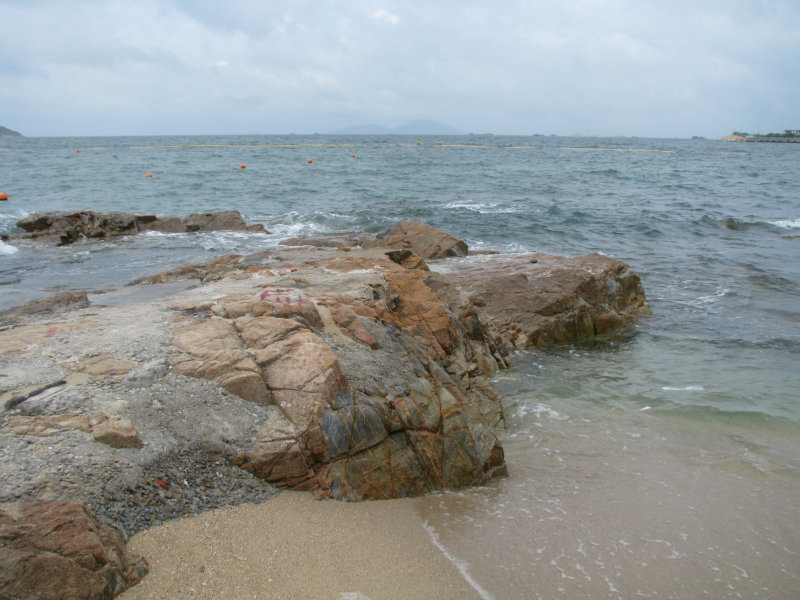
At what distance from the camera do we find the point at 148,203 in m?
22.7

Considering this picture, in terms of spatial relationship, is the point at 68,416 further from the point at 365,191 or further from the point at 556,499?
the point at 365,191

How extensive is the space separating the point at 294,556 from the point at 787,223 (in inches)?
910

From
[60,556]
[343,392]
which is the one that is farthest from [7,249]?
[60,556]

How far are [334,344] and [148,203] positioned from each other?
20.9m

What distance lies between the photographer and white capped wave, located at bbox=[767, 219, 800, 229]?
19548 mm

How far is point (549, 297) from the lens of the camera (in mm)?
8797

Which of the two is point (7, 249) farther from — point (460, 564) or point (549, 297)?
point (460, 564)

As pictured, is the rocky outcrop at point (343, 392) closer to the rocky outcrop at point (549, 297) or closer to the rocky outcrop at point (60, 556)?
the rocky outcrop at point (60, 556)

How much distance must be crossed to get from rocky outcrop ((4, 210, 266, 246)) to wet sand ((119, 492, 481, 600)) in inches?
533

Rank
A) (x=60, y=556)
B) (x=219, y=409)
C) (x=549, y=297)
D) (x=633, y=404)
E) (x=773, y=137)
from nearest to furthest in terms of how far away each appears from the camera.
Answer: (x=60, y=556) → (x=219, y=409) → (x=633, y=404) → (x=549, y=297) → (x=773, y=137)

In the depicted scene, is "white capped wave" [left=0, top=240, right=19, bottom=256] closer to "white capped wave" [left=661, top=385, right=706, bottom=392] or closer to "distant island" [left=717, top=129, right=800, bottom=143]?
"white capped wave" [left=661, top=385, right=706, bottom=392]

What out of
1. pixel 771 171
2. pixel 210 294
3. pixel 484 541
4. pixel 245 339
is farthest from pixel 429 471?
pixel 771 171

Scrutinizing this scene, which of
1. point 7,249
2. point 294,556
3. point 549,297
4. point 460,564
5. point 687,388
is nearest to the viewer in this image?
point 294,556

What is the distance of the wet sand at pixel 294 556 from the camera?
112 inches
